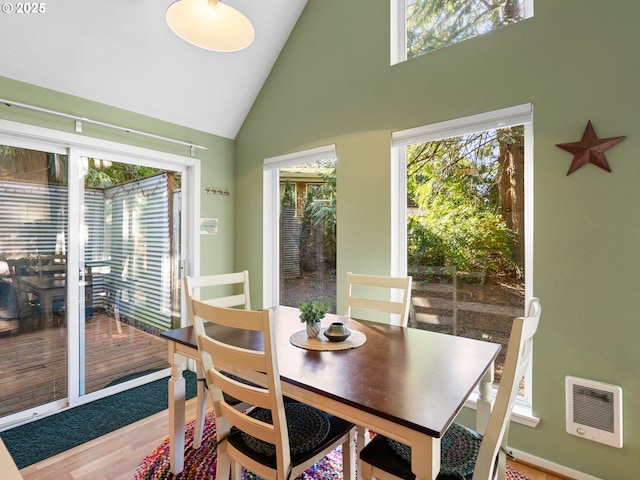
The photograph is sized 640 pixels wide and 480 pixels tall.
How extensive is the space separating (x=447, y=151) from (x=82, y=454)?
299 centimetres

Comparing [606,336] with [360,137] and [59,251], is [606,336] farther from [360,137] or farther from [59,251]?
[59,251]

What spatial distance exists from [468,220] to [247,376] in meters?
1.69

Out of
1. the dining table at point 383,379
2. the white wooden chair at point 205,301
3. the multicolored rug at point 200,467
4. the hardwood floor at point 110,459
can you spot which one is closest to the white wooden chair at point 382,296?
the dining table at point 383,379

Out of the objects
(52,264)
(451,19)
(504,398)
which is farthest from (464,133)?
(52,264)

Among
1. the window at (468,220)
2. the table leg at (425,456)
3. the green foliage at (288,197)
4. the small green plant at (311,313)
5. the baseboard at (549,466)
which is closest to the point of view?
the table leg at (425,456)

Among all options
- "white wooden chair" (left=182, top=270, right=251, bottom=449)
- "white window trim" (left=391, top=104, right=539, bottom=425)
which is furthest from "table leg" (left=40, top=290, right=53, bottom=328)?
"white window trim" (left=391, top=104, right=539, bottom=425)

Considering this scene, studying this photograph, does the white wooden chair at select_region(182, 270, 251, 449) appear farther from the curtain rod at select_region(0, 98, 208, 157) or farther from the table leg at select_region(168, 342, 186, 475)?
the curtain rod at select_region(0, 98, 208, 157)

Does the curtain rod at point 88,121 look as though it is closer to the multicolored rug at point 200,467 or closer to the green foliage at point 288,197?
the green foliage at point 288,197

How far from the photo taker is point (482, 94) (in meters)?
2.02

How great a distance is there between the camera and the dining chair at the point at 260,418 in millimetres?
1111

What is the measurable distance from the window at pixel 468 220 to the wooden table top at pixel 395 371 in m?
0.70

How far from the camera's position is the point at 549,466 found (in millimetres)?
1799

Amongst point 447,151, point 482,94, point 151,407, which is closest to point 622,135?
point 482,94

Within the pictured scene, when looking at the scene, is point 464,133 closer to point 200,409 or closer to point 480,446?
point 480,446
